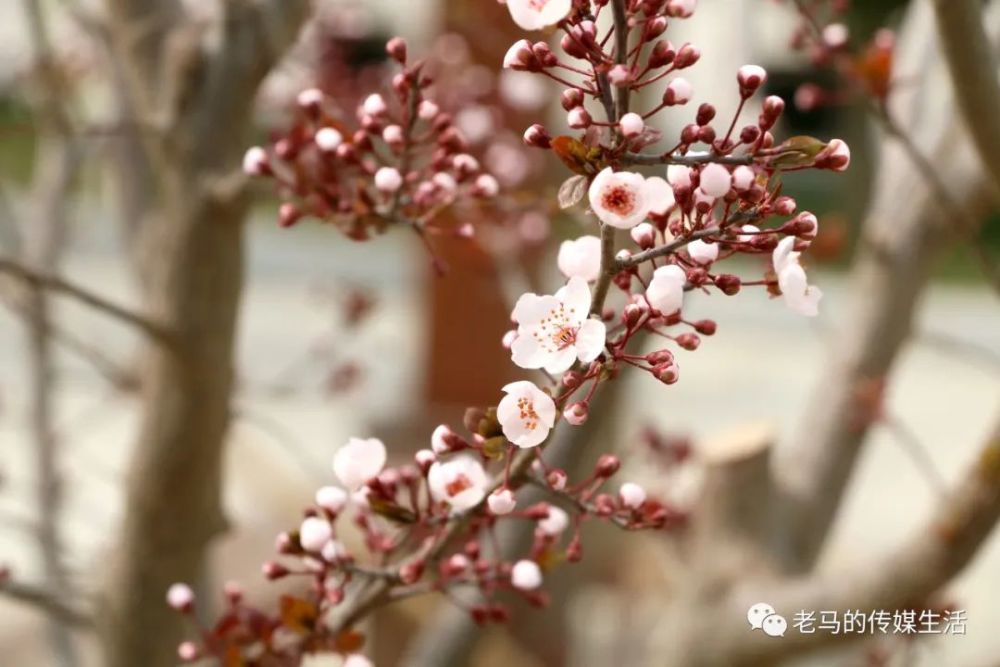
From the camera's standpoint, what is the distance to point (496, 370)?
7.88 ft

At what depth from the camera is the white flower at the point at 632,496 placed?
60 cm

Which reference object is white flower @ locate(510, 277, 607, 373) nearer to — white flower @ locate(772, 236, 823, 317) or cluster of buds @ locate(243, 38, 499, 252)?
white flower @ locate(772, 236, 823, 317)

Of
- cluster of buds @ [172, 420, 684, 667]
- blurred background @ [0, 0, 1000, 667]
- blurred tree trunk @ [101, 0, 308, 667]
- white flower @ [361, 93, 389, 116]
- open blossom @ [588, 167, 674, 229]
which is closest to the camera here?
open blossom @ [588, 167, 674, 229]

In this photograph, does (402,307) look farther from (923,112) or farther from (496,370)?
(923,112)

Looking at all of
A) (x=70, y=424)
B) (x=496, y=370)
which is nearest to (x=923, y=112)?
(x=496, y=370)

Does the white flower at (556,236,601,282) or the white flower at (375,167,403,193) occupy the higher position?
the white flower at (375,167,403,193)

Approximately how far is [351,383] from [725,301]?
4290 millimetres

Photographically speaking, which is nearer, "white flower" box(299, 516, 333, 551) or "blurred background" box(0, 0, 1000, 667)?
"white flower" box(299, 516, 333, 551)

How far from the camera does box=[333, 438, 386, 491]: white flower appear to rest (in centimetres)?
60

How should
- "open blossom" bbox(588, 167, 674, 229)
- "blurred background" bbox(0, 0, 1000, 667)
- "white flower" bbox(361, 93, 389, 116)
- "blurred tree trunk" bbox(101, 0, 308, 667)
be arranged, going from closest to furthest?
"open blossom" bbox(588, 167, 674, 229) → "white flower" bbox(361, 93, 389, 116) → "blurred tree trunk" bbox(101, 0, 308, 667) → "blurred background" bbox(0, 0, 1000, 667)

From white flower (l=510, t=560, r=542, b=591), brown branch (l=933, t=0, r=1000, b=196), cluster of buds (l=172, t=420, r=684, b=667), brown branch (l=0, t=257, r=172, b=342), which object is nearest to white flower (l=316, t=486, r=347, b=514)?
cluster of buds (l=172, t=420, r=684, b=667)

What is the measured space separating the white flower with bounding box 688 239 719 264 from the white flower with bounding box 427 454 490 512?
6.8 inches

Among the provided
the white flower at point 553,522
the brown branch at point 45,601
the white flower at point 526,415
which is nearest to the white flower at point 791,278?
the white flower at point 526,415

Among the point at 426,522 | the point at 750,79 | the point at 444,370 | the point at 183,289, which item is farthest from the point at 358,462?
the point at 444,370
